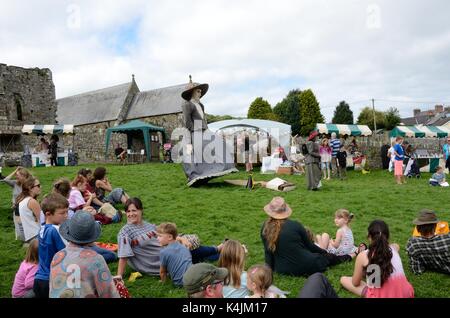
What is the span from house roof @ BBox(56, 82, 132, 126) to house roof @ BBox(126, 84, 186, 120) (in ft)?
4.77

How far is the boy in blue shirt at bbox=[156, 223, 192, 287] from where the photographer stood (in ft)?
15.9

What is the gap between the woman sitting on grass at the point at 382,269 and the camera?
4.09m

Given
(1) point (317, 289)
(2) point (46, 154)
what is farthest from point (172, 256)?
(2) point (46, 154)

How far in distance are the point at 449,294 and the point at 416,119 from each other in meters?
83.8

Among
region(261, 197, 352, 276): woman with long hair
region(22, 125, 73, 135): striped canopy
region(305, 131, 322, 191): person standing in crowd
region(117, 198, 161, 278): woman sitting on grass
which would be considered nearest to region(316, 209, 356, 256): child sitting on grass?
region(261, 197, 352, 276): woman with long hair

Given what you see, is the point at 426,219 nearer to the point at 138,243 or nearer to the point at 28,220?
the point at 138,243

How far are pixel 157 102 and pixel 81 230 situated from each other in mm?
36915

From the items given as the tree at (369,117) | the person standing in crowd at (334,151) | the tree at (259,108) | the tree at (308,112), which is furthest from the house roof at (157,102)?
the tree at (369,117)

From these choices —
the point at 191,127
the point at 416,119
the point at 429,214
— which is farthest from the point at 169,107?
the point at 416,119

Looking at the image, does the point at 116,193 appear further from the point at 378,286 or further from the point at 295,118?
the point at 295,118

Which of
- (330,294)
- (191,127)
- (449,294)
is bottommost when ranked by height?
(449,294)

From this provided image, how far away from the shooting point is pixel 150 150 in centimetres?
3016

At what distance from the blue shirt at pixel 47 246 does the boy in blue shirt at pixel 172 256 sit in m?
1.29

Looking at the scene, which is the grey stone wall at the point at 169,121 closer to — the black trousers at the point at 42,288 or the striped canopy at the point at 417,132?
the striped canopy at the point at 417,132
